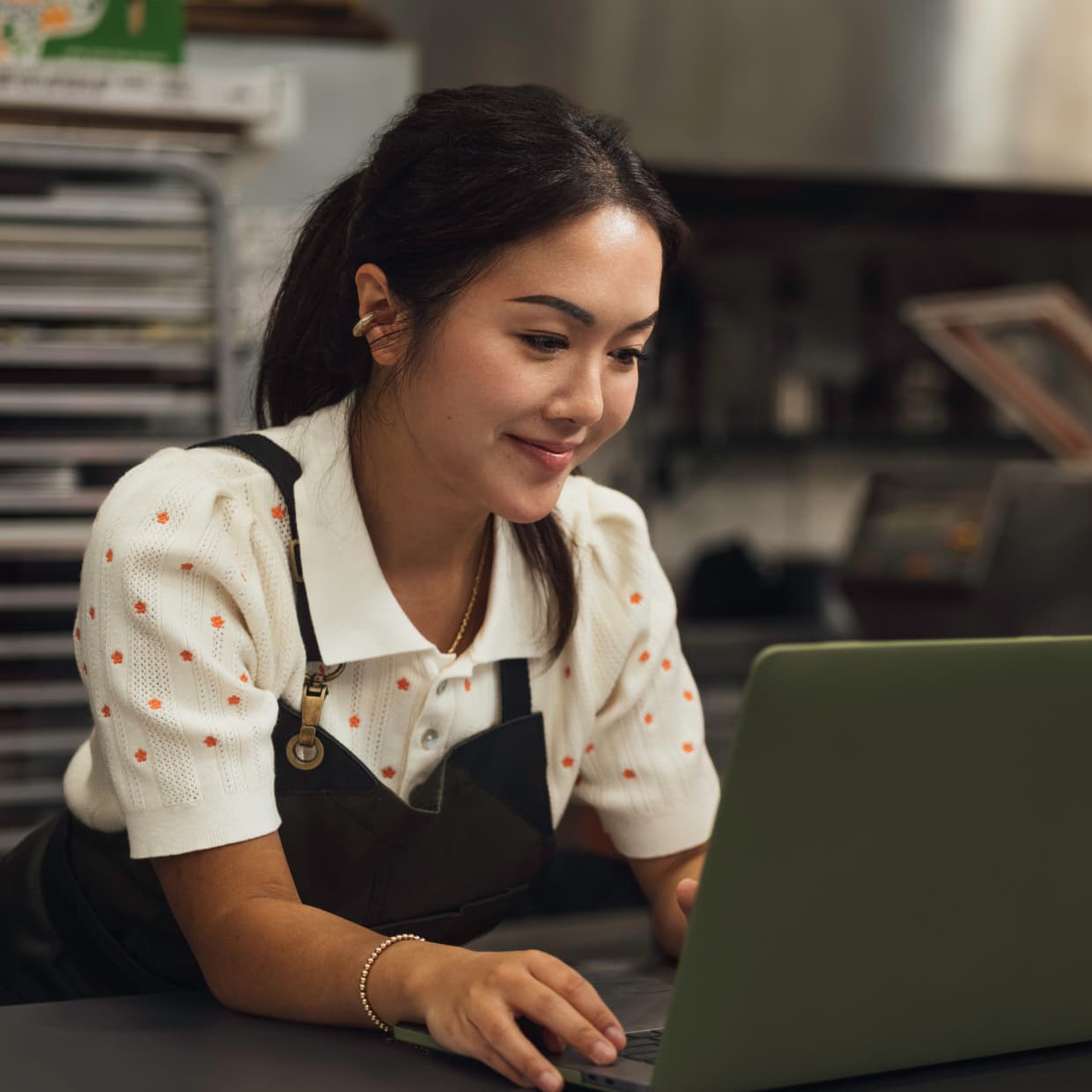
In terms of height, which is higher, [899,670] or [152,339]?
[899,670]

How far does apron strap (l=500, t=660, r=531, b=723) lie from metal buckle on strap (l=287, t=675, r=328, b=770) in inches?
6.0

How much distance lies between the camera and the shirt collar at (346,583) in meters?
1.07

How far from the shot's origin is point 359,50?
2396 mm

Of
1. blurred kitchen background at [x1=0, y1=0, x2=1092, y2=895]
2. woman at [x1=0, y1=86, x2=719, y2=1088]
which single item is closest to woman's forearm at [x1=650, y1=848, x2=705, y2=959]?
woman at [x1=0, y1=86, x2=719, y2=1088]

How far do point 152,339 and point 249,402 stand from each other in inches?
27.7

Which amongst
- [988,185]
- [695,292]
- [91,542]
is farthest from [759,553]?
[91,542]

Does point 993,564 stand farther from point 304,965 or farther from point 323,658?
point 304,965

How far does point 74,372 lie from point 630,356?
3.90 ft

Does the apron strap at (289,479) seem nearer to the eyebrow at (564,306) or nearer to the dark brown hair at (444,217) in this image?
the dark brown hair at (444,217)

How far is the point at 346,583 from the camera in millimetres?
1080

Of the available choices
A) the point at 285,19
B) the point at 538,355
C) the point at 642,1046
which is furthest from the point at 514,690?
the point at 285,19

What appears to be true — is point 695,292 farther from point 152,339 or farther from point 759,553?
point 152,339

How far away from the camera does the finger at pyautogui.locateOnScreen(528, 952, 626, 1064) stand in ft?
2.41

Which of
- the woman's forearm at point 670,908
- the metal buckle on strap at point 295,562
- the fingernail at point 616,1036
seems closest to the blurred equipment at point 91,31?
the metal buckle on strap at point 295,562
